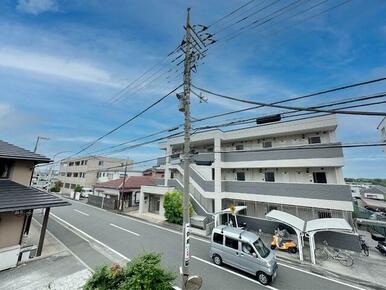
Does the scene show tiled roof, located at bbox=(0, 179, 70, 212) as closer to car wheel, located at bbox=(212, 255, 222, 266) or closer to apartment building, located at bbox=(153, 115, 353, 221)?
apartment building, located at bbox=(153, 115, 353, 221)

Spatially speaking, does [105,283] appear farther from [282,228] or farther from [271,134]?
[271,134]

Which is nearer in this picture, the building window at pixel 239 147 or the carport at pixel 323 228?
the carport at pixel 323 228

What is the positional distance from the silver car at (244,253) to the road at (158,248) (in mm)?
364

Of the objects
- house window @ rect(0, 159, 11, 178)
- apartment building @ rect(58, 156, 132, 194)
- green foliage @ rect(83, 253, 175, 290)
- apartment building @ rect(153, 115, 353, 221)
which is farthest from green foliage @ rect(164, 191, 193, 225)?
apartment building @ rect(58, 156, 132, 194)

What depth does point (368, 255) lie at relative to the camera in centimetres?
1130

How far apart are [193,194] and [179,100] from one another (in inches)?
513

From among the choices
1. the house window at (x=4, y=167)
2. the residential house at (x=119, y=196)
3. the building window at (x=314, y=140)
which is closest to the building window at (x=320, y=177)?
the building window at (x=314, y=140)

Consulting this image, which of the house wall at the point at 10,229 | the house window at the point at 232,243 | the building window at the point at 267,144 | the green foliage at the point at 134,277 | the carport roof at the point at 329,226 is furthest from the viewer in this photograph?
the building window at the point at 267,144

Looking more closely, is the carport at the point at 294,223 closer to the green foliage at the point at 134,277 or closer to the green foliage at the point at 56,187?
the green foliage at the point at 134,277

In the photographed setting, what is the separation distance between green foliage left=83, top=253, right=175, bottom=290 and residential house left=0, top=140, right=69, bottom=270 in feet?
18.7

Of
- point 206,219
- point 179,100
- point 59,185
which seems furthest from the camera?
point 59,185

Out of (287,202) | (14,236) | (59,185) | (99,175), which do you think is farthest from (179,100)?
(59,185)

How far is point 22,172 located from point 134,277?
10.4m

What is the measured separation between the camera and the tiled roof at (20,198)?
8.53 meters
